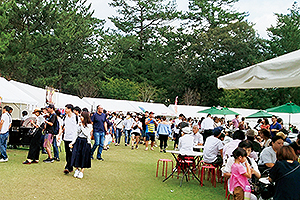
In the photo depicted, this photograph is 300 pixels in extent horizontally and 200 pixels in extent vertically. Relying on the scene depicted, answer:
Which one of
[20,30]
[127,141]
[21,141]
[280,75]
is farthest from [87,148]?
[20,30]

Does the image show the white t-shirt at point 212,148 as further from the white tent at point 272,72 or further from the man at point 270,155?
the white tent at point 272,72

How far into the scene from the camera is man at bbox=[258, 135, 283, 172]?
17.2ft

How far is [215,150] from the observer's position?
7609 mm

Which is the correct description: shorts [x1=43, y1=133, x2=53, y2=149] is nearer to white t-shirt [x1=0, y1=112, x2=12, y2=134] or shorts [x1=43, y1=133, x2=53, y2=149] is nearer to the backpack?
the backpack

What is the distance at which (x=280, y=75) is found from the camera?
14.2ft

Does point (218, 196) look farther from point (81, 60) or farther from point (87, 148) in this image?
point (81, 60)

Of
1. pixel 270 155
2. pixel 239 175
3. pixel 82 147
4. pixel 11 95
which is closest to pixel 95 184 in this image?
pixel 82 147

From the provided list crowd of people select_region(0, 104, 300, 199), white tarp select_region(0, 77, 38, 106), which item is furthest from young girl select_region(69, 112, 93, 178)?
white tarp select_region(0, 77, 38, 106)

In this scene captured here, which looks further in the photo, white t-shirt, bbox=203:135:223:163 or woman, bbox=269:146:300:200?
white t-shirt, bbox=203:135:223:163

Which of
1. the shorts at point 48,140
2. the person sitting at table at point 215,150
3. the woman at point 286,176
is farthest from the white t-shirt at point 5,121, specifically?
the woman at point 286,176

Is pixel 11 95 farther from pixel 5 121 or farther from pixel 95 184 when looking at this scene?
pixel 95 184

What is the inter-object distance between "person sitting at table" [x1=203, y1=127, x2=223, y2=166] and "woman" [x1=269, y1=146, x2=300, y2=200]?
383 cm

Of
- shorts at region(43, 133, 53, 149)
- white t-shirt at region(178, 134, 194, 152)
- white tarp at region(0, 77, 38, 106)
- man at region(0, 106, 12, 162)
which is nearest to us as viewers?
white t-shirt at region(178, 134, 194, 152)

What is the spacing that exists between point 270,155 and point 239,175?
1.03 meters
